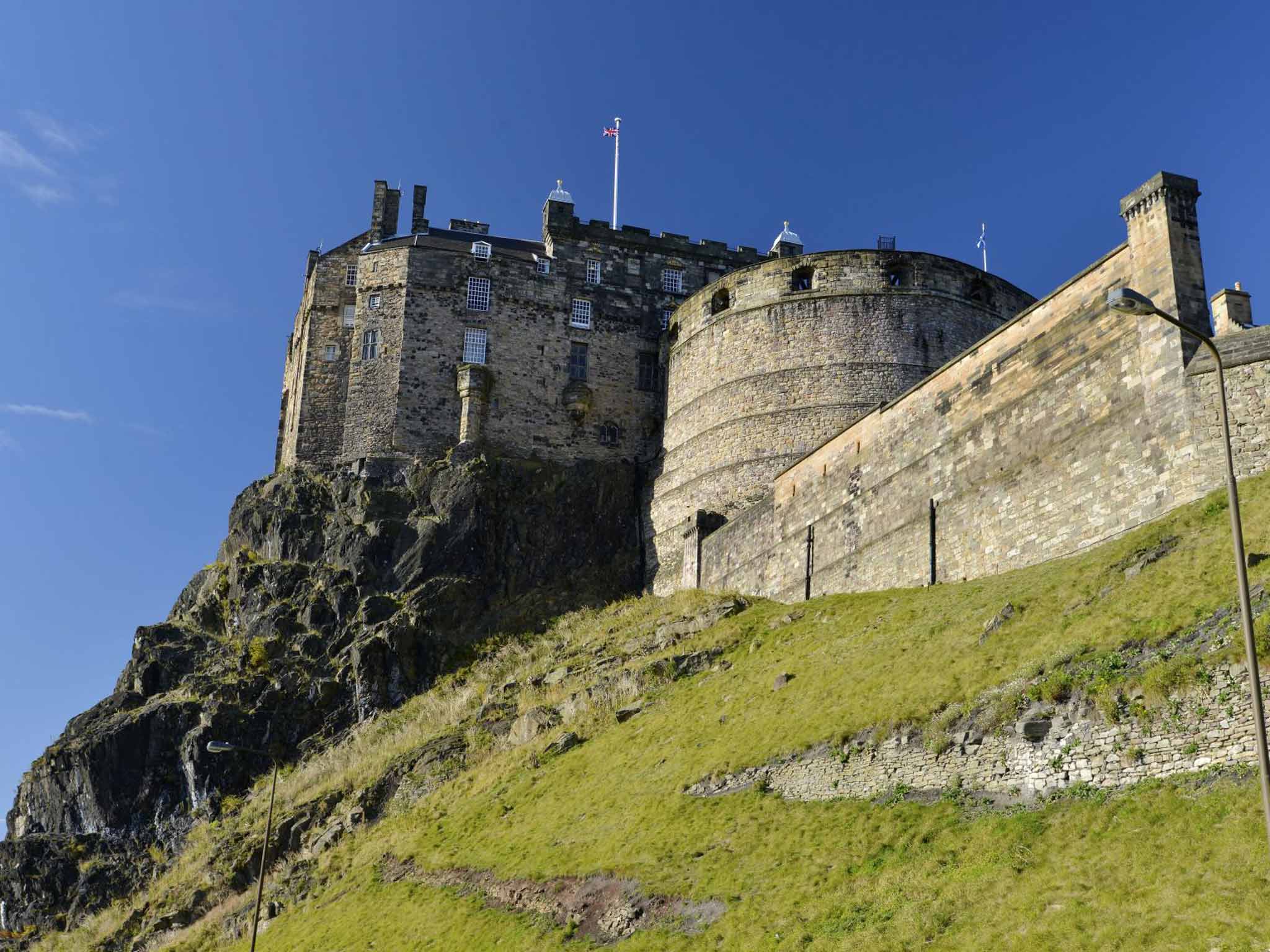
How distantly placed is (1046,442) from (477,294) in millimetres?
28127

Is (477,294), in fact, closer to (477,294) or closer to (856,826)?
(477,294)

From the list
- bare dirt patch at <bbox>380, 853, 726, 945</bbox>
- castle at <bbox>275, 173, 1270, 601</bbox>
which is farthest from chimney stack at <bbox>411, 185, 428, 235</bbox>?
bare dirt patch at <bbox>380, 853, 726, 945</bbox>

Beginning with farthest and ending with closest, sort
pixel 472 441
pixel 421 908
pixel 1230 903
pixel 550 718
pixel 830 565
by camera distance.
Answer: pixel 472 441 → pixel 830 565 → pixel 550 718 → pixel 421 908 → pixel 1230 903

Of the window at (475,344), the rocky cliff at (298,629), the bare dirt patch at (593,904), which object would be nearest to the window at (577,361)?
the window at (475,344)

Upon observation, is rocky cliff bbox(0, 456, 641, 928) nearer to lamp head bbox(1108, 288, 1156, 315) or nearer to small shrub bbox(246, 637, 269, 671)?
small shrub bbox(246, 637, 269, 671)

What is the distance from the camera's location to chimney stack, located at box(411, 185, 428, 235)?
54.5 meters

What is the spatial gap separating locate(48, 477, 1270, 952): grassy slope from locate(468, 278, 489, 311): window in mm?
20109

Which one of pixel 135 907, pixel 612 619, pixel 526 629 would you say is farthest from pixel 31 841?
pixel 612 619

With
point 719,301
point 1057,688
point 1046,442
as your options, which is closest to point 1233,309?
point 1046,442

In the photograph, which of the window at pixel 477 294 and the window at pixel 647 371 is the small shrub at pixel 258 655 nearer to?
the window at pixel 477 294

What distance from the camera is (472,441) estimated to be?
161ft

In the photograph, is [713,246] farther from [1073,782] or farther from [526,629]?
[1073,782]

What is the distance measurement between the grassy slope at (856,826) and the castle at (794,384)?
2208 mm

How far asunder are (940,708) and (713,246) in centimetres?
3596
